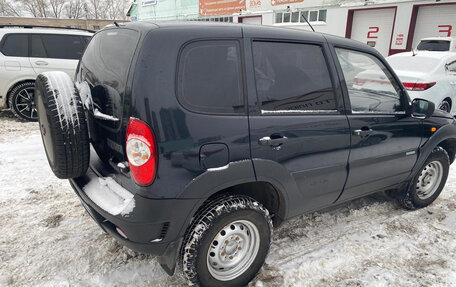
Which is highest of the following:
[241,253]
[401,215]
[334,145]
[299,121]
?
[299,121]

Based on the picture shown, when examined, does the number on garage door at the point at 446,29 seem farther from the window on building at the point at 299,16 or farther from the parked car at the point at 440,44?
the window on building at the point at 299,16

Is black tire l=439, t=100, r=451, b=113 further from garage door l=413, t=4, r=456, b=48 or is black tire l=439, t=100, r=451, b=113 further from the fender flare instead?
garage door l=413, t=4, r=456, b=48

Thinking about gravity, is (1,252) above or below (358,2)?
below

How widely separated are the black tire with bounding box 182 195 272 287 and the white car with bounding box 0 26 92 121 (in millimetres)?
6059

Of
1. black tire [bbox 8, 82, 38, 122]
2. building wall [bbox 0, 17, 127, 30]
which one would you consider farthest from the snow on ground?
building wall [bbox 0, 17, 127, 30]

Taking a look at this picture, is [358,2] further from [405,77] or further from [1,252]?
[1,252]

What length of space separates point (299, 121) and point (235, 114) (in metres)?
0.55

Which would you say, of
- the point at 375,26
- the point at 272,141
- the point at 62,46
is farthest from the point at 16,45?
the point at 375,26

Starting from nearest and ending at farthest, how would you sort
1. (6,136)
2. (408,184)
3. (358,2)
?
1. (408,184)
2. (6,136)
3. (358,2)

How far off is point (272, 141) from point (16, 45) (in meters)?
6.57

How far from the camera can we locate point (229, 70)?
2143 millimetres

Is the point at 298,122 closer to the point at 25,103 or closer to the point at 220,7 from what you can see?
the point at 25,103

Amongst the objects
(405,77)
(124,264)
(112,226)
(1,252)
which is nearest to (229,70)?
(112,226)

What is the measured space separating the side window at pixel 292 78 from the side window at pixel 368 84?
26 centimetres
